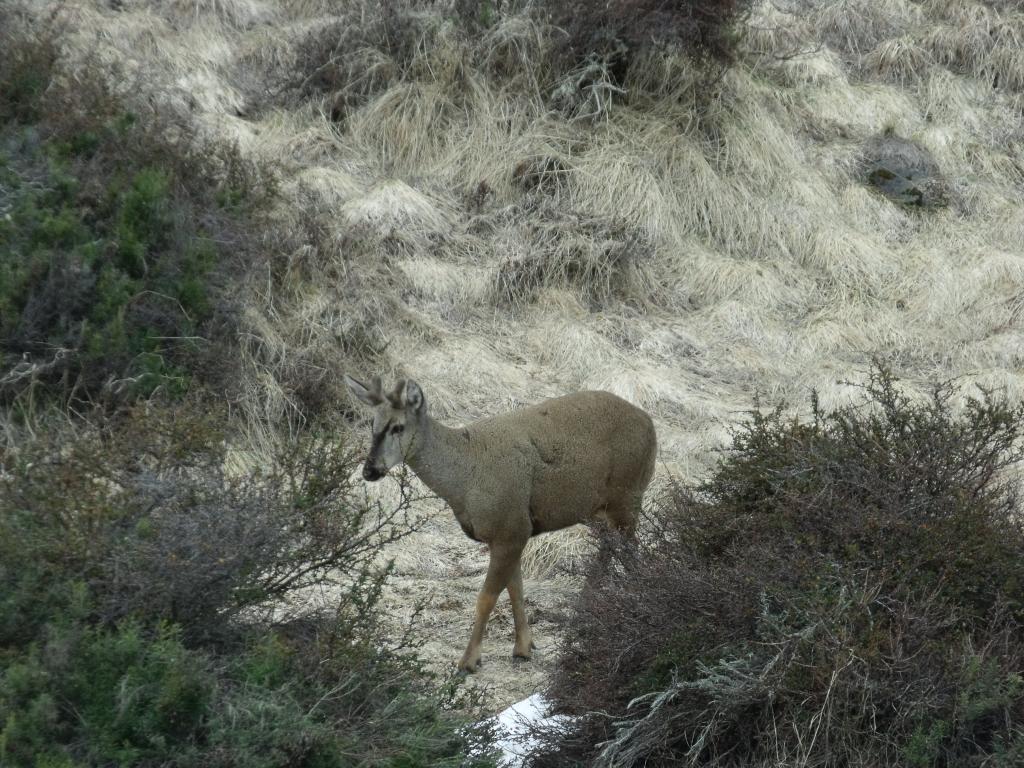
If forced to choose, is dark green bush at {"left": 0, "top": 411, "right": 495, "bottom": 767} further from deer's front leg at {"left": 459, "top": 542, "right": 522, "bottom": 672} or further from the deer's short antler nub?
deer's front leg at {"left": 459, "top": 542, "right": 522, "bottom": 672}

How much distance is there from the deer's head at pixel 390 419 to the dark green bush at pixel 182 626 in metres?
0.65

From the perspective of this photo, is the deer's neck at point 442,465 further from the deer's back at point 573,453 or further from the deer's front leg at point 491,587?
the deer's front leg at point 491,587

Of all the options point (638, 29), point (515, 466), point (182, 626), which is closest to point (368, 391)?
point (515, 466)

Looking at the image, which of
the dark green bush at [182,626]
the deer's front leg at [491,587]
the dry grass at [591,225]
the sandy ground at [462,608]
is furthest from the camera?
the dry grass at [591,225]

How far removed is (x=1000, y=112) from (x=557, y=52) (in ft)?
20.0

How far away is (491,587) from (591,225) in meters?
6.20

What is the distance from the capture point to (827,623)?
4.92 meters

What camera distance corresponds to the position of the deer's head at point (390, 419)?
6.54 metres

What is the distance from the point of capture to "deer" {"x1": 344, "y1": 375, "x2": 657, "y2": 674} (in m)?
6.67

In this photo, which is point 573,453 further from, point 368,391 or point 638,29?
point 638,29

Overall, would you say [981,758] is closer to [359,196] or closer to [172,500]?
[172,500]

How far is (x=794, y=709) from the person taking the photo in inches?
194

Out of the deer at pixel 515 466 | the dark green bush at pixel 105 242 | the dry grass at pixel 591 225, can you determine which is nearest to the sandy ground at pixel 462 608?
the deer at pixel 515 466

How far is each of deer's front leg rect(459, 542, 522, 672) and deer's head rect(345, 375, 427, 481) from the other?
0.72 meters
